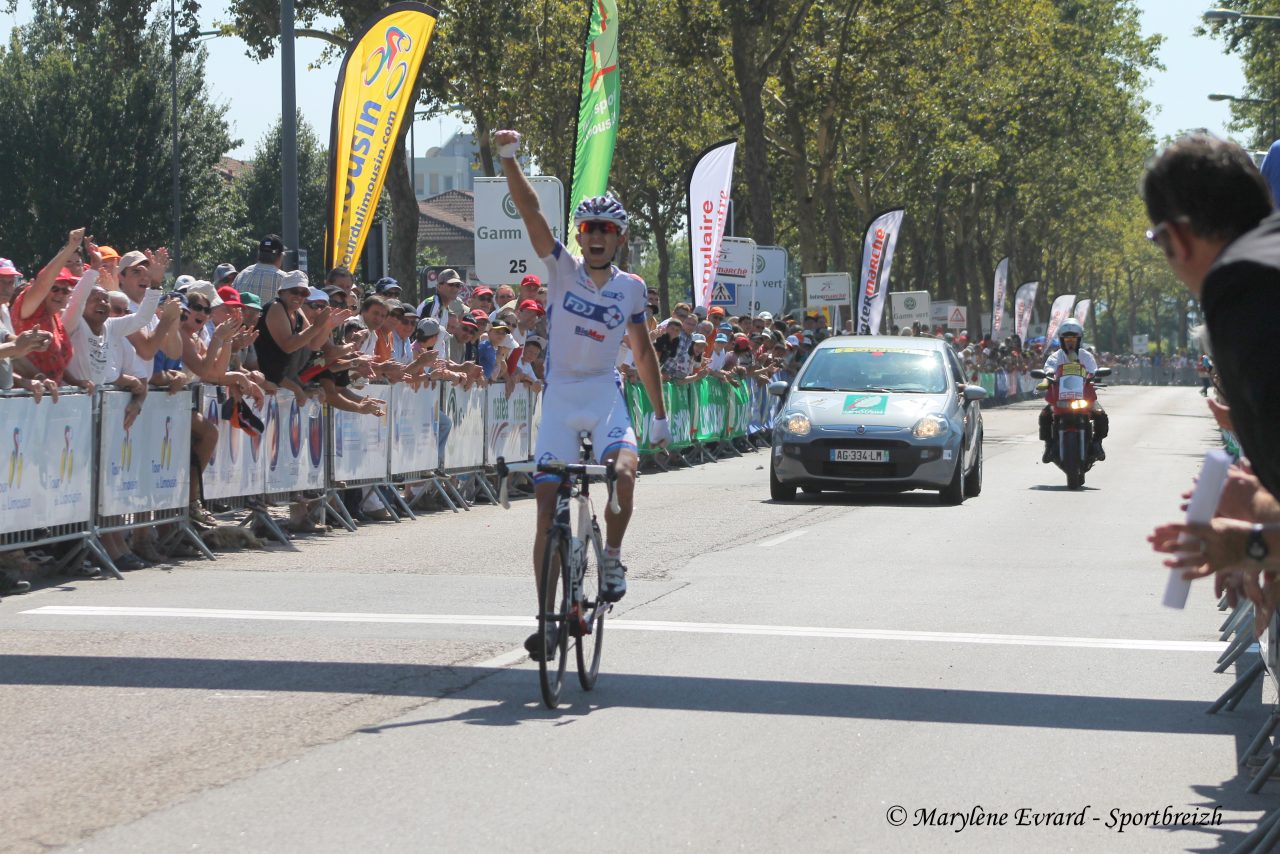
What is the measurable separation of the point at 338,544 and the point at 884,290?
30647 mm

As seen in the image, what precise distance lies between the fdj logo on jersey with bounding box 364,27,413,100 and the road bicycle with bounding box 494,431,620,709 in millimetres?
12630

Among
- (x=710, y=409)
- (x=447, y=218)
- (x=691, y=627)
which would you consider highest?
(x=447, y=218)

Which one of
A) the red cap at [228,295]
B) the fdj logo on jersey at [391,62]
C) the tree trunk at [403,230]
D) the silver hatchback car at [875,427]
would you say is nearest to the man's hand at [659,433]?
the red cap at [228,295]

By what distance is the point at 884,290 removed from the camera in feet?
143

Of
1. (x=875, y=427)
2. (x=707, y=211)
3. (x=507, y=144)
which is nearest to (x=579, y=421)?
(x=507, y=144)

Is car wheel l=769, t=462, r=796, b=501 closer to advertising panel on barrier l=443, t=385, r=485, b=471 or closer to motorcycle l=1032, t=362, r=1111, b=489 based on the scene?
advertising panel on barrier l=443, t=385, r=485, b=471

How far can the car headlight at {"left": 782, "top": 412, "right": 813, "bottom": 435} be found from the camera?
1866 cm

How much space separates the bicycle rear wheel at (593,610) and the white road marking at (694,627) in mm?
1518

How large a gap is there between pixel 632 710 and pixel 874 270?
3674 cm

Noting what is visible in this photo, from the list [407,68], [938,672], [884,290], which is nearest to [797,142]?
[884,290]

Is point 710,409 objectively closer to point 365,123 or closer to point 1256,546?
point 365,123

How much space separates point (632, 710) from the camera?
7.43 m

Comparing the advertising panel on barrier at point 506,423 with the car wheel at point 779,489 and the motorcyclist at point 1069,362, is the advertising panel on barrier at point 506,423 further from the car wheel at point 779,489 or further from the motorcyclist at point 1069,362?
the motorcyclist at point 1069,362

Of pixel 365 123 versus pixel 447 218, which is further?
pixel 447 218
